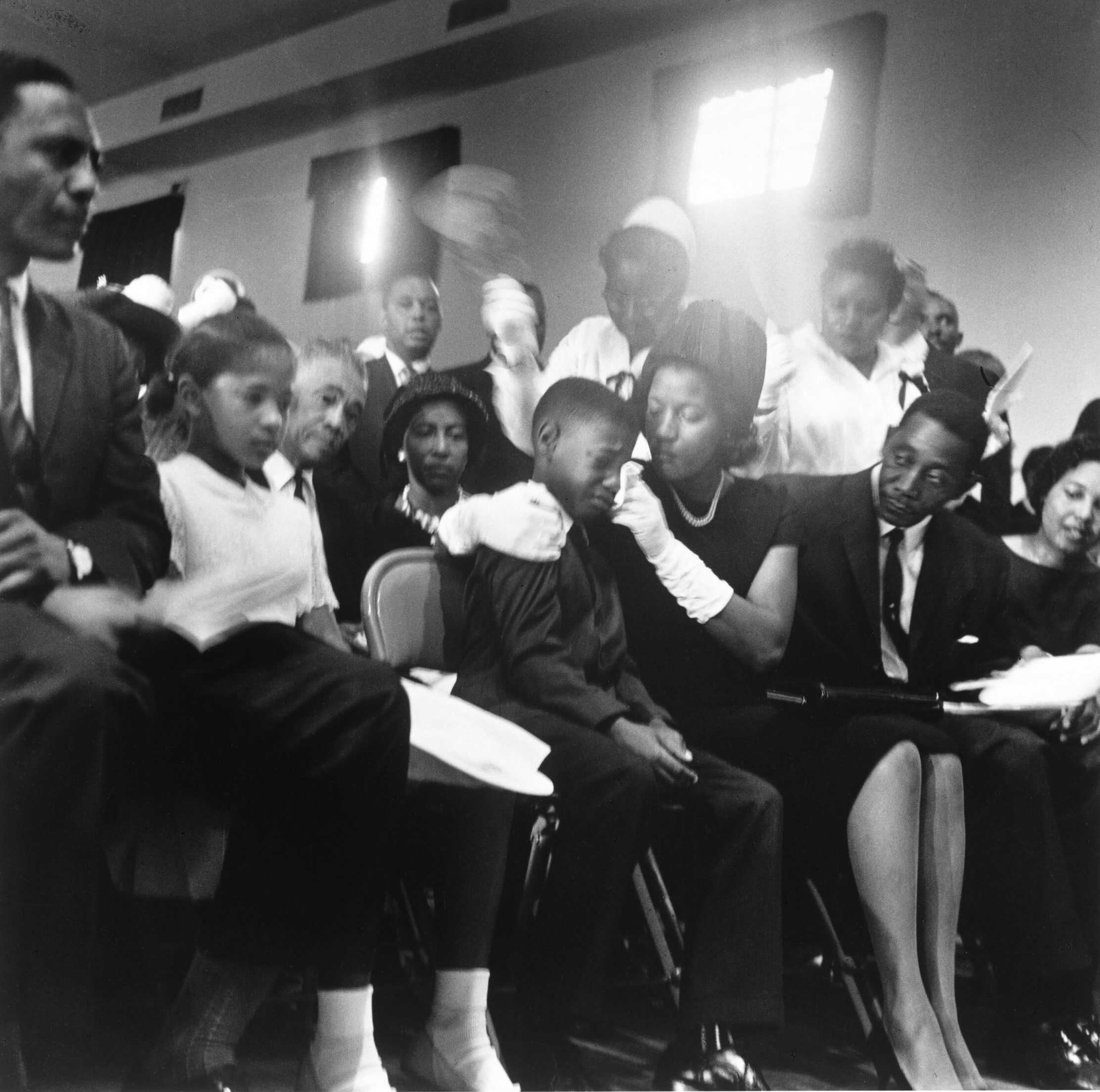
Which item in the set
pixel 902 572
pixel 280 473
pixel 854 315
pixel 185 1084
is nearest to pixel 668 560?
pixel 902 572

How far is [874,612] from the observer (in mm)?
3100

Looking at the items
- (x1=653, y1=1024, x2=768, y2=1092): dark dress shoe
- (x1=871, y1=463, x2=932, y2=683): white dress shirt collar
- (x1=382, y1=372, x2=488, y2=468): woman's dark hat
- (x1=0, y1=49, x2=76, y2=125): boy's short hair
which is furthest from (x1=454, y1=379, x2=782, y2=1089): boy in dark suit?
(x1=0, y1=49, x2=76, y2=125): boy's short hair

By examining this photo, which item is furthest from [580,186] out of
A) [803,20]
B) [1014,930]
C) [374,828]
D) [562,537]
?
[1014,930]

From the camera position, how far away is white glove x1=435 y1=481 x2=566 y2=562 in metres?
2.86

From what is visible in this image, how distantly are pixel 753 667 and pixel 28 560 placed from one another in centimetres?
162

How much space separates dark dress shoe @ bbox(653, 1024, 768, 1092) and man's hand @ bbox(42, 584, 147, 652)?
57.4 inches

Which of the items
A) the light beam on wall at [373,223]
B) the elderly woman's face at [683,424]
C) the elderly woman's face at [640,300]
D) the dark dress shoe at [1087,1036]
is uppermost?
the light beam on wall at [373,223]

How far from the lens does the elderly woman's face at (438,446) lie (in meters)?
2.94

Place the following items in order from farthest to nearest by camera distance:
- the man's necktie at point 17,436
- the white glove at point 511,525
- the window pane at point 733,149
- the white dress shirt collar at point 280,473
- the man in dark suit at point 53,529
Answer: the window pane at point 733,149 < the white glove at point 511,525 < the white dress shirt collar at point 280,473 < the man's necktie at point 17,436 < the man in dark suit at point 53,529

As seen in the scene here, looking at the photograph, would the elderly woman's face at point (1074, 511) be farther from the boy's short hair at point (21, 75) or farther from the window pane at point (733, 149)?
the boy's short hair at point (21, 75)

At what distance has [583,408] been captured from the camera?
2.96 m

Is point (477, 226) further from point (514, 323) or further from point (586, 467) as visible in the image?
point (586, 467)

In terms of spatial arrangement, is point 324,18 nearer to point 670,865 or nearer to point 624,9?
point 624,9

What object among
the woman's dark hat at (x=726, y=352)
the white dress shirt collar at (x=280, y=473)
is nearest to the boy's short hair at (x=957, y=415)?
the woman's dark hat at (x=726, y=352)
